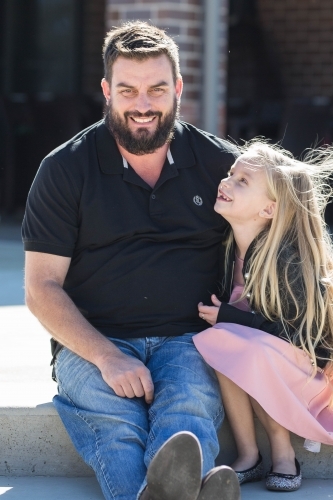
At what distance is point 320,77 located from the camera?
9.16 m

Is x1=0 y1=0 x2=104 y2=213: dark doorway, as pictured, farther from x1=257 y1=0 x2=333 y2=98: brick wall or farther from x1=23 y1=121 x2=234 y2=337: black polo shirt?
x1=23 y1=121 x2=234 y2=337: black polo shirt

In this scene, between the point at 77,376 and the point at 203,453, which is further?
the point at 77,376

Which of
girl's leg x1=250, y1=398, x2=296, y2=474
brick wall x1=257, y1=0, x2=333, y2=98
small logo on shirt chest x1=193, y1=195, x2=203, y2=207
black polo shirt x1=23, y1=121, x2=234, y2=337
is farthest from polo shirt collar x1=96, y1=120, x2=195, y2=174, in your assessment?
brick wall x1=257, y1=0, x2=333, y2=98

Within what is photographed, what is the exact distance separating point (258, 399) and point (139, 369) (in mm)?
366

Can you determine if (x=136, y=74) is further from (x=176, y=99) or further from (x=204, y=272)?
(x=204, y=272)

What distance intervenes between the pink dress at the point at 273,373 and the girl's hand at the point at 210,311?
0.06 metres

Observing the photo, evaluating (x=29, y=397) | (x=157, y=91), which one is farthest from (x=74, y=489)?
(x=157, y=91)

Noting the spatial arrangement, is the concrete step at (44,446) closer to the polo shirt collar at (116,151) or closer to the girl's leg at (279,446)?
the girl's leg at (279,446)

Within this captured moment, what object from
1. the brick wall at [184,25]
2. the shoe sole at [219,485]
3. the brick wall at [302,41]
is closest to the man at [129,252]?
the shoe sole at [219,485]

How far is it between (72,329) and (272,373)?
0.60m

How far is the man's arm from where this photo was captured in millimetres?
2754

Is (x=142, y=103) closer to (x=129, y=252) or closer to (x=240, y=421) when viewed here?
(x=129, y=252)

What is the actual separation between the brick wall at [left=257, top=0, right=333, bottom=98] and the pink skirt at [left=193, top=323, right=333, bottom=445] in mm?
6544

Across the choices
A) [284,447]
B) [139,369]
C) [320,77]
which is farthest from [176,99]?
[320,77]
